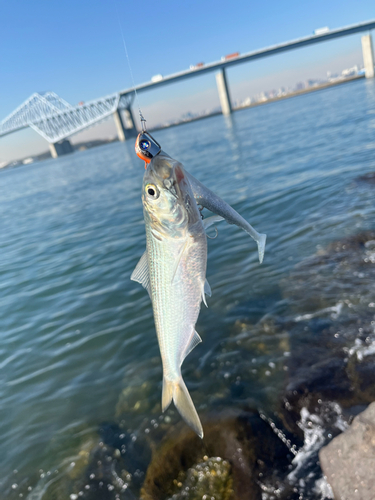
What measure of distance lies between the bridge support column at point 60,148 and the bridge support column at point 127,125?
2510cm

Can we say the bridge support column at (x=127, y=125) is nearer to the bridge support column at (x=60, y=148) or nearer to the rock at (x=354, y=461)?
the bridge support column at (x=60, y=148)

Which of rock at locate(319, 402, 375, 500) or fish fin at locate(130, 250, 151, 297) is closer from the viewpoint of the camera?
fish fin at locate(130, 250, 151, 297)

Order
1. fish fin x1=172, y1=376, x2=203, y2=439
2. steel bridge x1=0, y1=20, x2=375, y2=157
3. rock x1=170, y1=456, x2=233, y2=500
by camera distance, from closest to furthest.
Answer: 1. fish fin x1=172, y1=376, x2=203, y2=439
2. rock x1=170, y1=456, x2=233, y2=500
3. steel bridge x1=0, y1=20, x2=375, y2=157

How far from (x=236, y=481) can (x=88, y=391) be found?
341 cm

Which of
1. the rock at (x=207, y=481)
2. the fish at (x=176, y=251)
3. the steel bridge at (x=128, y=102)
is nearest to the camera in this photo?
the fish at (x=176, y=251)

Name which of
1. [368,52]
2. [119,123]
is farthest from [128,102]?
[368,52]

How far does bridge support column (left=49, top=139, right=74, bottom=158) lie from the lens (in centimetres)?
12911

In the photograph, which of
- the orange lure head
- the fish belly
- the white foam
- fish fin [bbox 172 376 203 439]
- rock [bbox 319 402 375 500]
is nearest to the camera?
the fish belly

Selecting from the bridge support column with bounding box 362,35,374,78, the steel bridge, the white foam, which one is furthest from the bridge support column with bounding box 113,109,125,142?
the white foam

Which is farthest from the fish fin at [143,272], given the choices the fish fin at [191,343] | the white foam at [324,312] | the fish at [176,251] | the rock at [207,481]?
the white foam at [324,312]

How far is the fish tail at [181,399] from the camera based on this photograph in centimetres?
296

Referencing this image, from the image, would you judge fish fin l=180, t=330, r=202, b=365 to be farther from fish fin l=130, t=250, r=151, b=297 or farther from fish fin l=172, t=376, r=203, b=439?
fish fin l=130, t=250, r=151, b=297

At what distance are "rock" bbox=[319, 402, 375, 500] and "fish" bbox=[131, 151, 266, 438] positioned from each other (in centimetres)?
183

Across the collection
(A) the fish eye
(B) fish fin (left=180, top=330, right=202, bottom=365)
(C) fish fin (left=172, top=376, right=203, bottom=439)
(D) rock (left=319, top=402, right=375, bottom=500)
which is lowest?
(D) rock (left=319, top=402, right=375, bottom=500)
